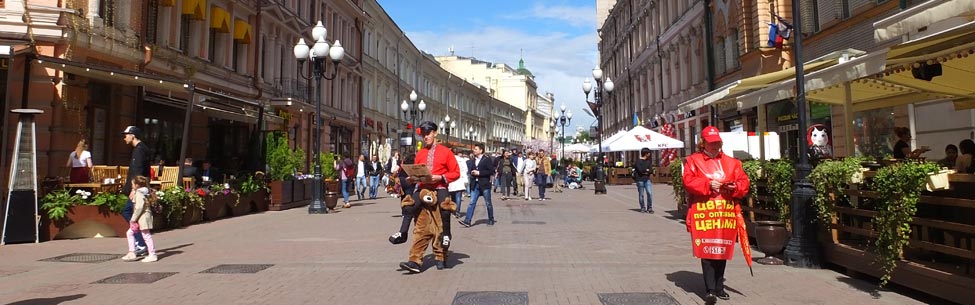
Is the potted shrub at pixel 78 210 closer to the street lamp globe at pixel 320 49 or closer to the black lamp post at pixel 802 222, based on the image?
the street lamp globe at pixel 320 49

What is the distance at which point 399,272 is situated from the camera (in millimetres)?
6949

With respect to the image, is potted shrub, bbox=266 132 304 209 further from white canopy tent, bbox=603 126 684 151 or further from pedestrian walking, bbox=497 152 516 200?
white canopy tent, bbox=603 126 684 151

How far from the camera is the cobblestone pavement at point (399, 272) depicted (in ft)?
18.5

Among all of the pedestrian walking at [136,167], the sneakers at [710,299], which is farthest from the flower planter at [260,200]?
the sneakers at [710,299]

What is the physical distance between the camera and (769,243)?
7.36 m

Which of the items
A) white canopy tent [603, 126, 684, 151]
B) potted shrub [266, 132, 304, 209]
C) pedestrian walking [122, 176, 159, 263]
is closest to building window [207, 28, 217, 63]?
potted shrub [266, 132, 304, 209]

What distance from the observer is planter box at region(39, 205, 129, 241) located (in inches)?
392

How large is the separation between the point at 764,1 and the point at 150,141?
20423 millimetres

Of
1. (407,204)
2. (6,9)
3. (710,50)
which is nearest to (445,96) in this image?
(710,50)

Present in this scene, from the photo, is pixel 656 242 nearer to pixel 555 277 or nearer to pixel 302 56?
pixel 555 277

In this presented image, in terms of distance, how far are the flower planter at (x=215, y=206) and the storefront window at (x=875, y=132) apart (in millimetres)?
15536

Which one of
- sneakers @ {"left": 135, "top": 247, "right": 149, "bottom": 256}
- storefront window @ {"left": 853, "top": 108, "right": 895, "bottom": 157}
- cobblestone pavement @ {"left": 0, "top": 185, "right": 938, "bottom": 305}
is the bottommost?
cobblestone pavement @ {"left": 0, "top": 185, "right": 938, "bottom": 305}

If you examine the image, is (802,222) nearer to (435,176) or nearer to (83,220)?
(435,176)

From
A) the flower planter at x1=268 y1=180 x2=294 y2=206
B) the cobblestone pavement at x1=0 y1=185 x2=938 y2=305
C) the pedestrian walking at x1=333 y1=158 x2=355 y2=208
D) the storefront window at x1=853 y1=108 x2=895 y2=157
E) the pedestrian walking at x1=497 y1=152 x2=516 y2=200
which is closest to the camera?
the cobblestone pavement at x1=0 y1=185 x2=938 y2=305
